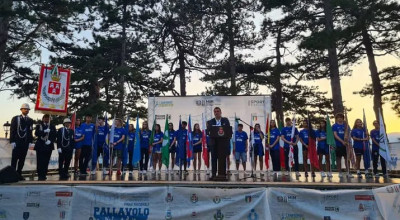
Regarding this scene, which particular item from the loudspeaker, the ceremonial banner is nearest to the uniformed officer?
the ceremonial banner

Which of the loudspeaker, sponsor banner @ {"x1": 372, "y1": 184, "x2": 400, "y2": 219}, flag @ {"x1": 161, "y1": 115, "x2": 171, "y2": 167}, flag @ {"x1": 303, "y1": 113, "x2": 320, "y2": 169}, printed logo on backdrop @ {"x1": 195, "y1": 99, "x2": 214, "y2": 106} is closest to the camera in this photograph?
sponsor banner @ {"x1": 372, "y1": 184, "x2": 400, "y2": 219}

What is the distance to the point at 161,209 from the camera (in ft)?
19.2

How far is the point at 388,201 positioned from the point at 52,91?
861 cm

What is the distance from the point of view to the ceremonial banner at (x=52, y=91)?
8.63 m

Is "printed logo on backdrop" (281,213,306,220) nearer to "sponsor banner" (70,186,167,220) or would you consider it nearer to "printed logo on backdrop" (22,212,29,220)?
"sponsor banner" (70,186,167,220)

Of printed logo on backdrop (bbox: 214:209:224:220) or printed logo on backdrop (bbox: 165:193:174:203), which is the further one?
printed logo on backdrop (bbox: 165:193:174:203)

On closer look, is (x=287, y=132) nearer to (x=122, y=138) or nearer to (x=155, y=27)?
(x=122, y=138)

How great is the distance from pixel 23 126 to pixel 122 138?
2858mm

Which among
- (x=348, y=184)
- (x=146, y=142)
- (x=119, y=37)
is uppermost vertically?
(x=119, y=37)

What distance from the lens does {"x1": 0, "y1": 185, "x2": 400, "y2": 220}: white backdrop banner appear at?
5613 mm

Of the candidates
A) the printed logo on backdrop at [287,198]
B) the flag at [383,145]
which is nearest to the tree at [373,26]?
the flag at [383,145]

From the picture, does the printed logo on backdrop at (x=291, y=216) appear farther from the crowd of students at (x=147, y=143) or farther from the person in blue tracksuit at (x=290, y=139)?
the person in blue tracksuit at (x=290, y=139)

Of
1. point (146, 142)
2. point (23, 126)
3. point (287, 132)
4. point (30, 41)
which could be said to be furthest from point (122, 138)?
point (30, 41)

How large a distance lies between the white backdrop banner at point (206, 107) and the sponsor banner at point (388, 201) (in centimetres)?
771
